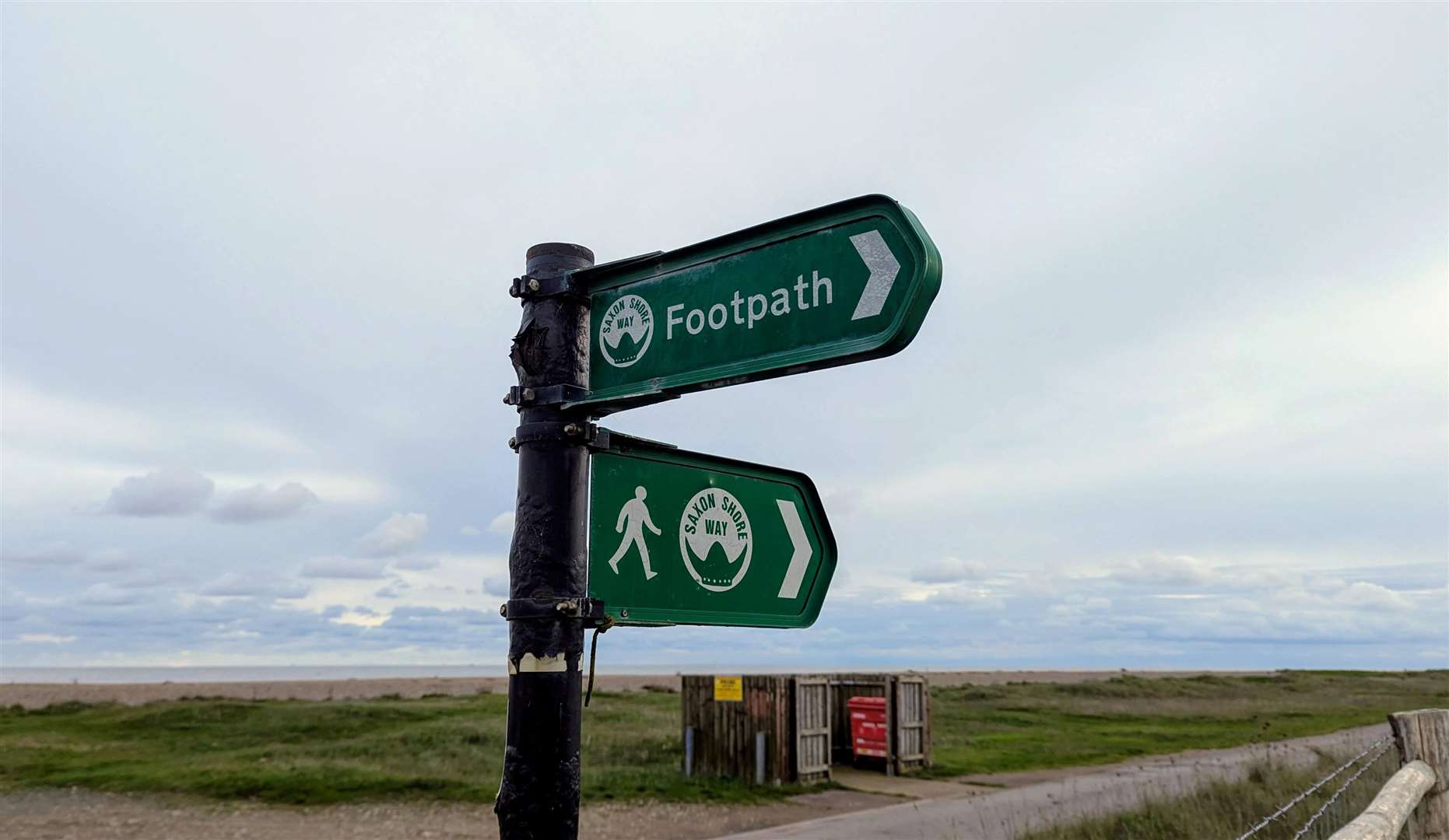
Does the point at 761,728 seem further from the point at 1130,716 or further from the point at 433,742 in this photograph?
the point at 1130,716

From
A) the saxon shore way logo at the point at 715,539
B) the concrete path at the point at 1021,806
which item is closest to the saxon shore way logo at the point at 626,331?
the saxon shore way logo at the point at 715,539

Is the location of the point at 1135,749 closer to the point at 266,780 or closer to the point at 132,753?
the point at 266,780

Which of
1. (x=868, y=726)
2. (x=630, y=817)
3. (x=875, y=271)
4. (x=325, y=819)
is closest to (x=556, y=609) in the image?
(x=875, y=271)

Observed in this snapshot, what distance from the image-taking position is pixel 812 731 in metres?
16.1

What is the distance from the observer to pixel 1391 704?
3653cm

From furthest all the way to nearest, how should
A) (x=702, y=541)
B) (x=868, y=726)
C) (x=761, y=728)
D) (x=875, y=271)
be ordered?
1. (x=868, y=726)
2. (x=761, y=728)
3. (x=702, y=541)
4. (x=875, y=271)

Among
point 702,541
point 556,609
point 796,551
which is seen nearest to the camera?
point 556,609

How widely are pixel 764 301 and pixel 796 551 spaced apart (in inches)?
35.6

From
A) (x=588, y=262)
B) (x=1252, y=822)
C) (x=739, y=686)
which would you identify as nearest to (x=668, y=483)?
(x=588, y=262)

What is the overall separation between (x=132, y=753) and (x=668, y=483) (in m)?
20.0

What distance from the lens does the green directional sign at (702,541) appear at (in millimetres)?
2604

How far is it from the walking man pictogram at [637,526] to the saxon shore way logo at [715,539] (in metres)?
0.12

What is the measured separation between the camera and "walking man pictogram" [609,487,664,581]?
2.62 meters

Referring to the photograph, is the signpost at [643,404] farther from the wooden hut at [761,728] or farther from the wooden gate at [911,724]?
the wooden gate at [911,724]
